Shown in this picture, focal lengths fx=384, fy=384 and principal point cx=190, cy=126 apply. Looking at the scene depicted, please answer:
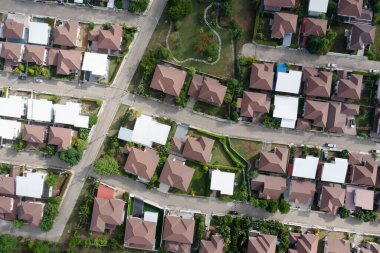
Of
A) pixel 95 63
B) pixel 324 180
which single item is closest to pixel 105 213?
pixel 95 63

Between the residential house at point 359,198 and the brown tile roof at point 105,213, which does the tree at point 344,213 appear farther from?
the brown tile roof at point 105,213

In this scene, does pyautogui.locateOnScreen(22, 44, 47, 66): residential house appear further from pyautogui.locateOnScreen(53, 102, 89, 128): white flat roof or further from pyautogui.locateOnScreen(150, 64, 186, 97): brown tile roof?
pyautogui.locateOnScreen(150, 64, 186, 97): brown tile roof

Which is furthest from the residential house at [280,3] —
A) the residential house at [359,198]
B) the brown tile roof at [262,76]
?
the residential house at [359,198]

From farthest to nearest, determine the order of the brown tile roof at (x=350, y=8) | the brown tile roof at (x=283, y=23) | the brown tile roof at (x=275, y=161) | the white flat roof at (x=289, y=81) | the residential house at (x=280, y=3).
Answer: the brown tile roof at (x=275, y=161), the white flat roof at (x=289, y=81), the brown tile roof at (x=283, y=23), the residential house at (x=280, y=3), the brown tile roof at (x=350, y=8)

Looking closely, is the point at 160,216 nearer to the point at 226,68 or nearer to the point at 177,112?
the point at 177,112

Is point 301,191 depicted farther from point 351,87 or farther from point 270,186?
point 351,87

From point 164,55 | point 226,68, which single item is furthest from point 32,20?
point 226,68
